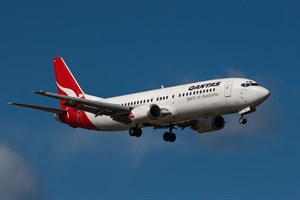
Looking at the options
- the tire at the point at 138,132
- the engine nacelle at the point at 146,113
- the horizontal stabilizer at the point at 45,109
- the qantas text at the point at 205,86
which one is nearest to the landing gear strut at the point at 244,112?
the qantas text at the point at 205,86

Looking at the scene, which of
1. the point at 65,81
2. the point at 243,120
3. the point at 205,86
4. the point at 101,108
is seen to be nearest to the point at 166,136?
the point at 101,108

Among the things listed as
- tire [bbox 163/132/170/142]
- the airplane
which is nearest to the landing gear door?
the airplane

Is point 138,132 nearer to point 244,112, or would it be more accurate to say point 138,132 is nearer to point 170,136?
point 170,136

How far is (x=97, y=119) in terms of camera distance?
87375 millimetres

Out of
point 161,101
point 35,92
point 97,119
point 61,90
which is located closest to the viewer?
point 35,92

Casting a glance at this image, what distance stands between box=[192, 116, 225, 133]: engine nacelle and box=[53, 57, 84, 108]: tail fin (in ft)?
44.2

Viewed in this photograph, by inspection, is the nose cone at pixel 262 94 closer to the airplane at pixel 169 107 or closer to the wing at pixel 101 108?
the airplane at pixel 169 107

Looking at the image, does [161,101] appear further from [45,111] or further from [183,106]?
[45,111]

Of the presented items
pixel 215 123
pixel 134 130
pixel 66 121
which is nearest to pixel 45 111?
pixel 66 121

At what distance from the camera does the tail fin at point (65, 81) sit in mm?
94188

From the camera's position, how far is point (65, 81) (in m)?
95.6

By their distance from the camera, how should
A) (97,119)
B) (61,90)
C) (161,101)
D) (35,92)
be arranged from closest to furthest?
(35,92), (161,101), (97,119), (61,90)

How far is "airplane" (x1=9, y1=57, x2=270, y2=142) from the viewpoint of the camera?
77.9 m

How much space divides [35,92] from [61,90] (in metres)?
19.3
